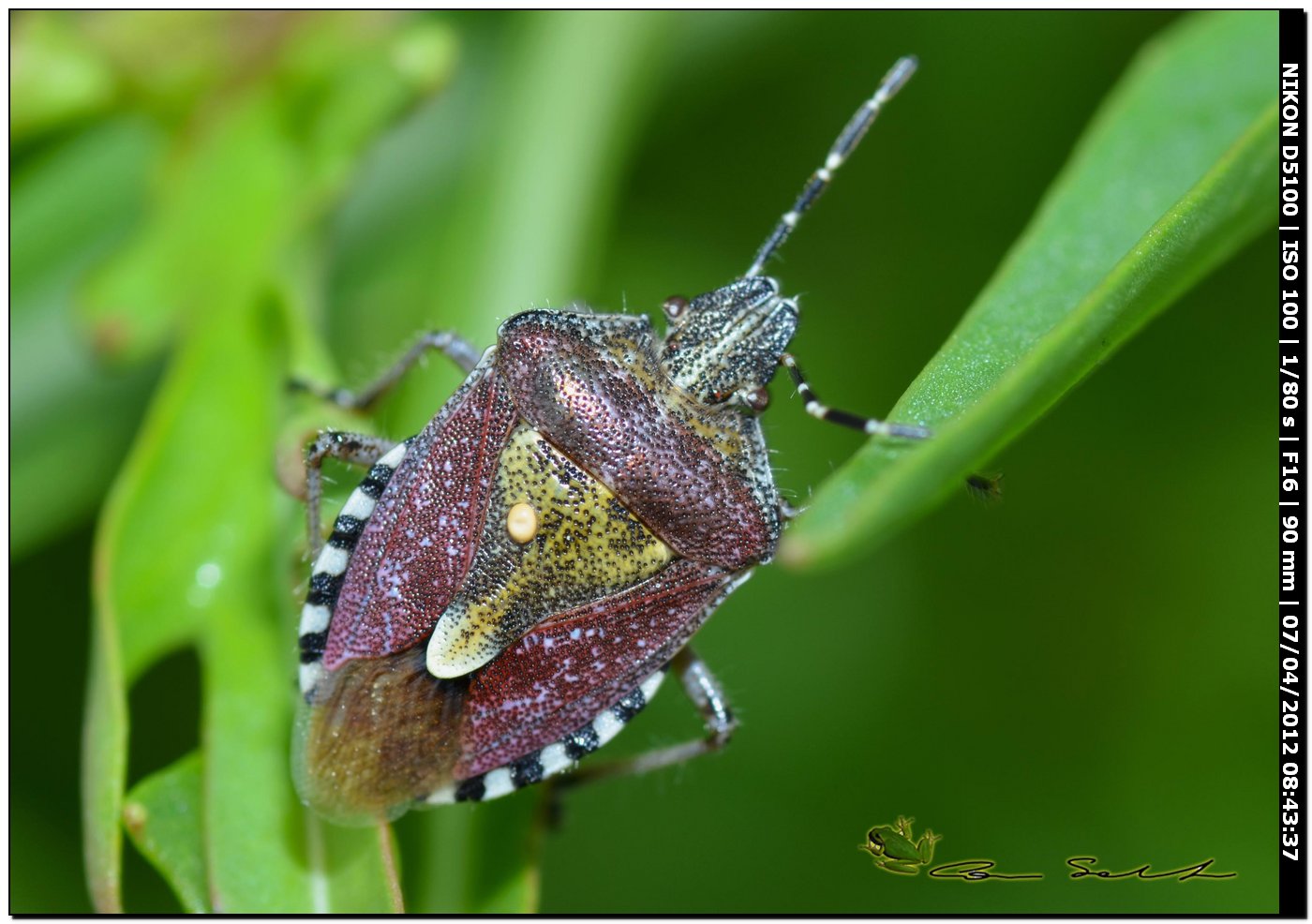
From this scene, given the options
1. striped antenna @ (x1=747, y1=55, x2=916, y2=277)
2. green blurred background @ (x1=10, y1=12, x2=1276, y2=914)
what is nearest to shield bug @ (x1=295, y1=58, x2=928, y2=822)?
striped antenna @ (x1=747, y1=55, x2=916, y2=277)

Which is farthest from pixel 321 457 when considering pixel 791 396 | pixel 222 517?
pixel 791 396

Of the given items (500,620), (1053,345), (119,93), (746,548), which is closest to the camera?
(1053,345)

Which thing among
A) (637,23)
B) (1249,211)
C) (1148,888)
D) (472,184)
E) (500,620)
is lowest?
(1148,888)

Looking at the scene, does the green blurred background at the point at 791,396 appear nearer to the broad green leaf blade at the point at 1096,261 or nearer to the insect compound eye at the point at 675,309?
the insect compound eye at the point at 675,309

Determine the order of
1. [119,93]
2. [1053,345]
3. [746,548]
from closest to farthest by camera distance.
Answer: [1053,345], [746,548], [119,93]

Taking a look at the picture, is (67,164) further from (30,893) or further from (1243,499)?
(1243,499)

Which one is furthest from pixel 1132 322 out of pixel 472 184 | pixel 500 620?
pixel 472 184

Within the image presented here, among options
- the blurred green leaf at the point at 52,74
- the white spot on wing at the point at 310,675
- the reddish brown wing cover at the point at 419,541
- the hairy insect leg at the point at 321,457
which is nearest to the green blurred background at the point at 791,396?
the blurred green leaf at the point at 52,74
